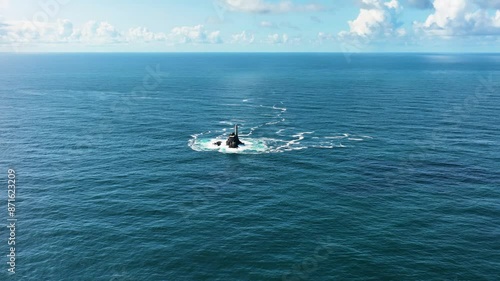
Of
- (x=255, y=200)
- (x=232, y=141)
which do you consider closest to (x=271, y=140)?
(x=232, y=141)

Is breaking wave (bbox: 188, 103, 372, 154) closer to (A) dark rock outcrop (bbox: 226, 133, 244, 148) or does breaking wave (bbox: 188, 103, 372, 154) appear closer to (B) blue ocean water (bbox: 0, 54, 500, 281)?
(B) blue ocean water (bbox: 0, 54, 500, 281)

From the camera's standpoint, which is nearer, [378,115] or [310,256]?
[310,256]

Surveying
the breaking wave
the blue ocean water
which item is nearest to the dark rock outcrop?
the breaking wave

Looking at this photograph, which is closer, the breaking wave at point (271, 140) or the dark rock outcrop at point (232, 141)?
the breaking wave at point (271, 140)

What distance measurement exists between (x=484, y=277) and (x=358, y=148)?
69.9 meters

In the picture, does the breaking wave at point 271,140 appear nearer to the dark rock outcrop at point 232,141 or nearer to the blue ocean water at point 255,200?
the blue ocean water at point 255,200

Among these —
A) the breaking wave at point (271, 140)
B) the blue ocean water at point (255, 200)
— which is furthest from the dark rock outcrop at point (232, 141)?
the blue ocean water at point (255, 200)

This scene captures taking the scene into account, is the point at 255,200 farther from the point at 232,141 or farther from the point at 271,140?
the point at 271,140

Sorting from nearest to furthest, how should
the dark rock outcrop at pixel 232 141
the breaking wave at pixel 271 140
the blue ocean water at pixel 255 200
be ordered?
1. the blue ocean water at pixel 255 200
2. the breaking wave at pixel 271 140
3. the dark rock outcrop at pixel 232 141

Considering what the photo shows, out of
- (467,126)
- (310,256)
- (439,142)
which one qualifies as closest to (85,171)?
(310,256)

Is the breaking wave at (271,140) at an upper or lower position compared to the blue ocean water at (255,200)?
upper

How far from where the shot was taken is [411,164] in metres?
116

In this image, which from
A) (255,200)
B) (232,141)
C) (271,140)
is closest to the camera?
(255,200)

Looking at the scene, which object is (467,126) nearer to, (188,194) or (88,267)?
(188,194)
